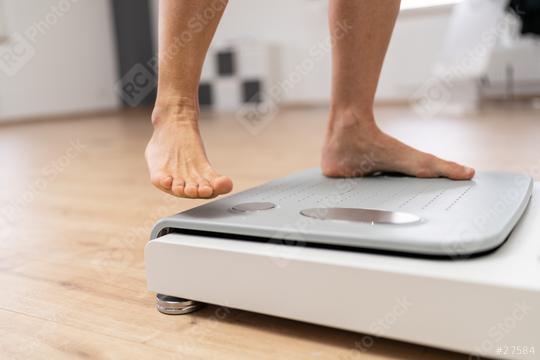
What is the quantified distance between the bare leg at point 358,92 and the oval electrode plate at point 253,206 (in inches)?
10.3

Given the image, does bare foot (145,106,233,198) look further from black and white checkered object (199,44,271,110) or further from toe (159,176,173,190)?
black and white checkered object (199,44,271,110)

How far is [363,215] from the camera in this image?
64cm

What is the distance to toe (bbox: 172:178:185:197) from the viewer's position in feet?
2.48

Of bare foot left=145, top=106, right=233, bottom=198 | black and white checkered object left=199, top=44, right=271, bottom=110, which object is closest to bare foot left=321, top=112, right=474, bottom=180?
bare foot left=145, top=106, right=233, bottom=198

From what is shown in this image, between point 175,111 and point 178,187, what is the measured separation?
0.60 ft

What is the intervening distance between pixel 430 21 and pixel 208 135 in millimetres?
2456

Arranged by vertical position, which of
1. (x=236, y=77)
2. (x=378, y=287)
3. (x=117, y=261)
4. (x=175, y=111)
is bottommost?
(x=236, y=77)

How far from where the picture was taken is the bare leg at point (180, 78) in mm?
848

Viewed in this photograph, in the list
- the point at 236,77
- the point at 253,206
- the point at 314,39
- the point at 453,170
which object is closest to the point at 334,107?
the point at 453,170

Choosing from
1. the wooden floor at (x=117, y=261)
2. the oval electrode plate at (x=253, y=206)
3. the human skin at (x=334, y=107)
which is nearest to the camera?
the wooden floor at (x=117, y=261)

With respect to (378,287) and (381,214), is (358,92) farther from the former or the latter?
(378,287)

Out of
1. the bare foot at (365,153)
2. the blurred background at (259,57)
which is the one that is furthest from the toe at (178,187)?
the blurred background at (259,57)

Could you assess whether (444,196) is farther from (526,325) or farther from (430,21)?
(430,21)

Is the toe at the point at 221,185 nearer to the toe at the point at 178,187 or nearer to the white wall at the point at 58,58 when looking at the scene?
the toe at the point at 178,187
